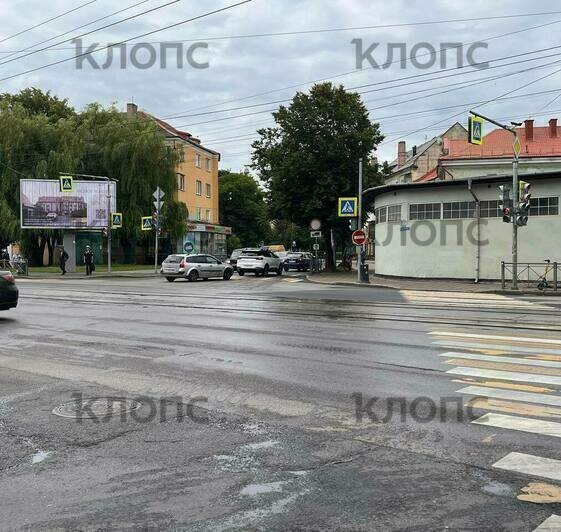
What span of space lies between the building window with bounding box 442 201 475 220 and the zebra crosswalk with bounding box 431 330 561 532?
18048 millimetres

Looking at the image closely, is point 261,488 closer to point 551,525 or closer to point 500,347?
point 551,525

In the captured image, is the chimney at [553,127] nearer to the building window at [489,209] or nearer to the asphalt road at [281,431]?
the building window at [489,209]

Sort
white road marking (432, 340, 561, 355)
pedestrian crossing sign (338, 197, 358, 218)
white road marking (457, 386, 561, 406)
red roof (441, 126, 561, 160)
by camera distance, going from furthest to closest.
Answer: red roof (441, 126, 561, 160)
pedestrian crossing sign (338, 197, 358, 218)
white road marking (432, 340, 561, 355)
white road marking (457, 386, 561, 406)

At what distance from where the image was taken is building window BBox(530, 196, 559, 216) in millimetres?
25391

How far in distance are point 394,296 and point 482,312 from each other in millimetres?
5776

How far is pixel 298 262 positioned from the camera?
1841 inches

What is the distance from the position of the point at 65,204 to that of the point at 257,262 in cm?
1512

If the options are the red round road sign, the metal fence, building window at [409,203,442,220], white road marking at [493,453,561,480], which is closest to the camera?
white road marking at [493,453,561,480]

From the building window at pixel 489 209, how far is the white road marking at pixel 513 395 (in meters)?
21.9

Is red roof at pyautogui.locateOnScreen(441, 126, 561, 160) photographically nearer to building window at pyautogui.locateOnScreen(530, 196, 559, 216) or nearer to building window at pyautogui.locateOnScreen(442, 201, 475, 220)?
building window at pyautogui.locateOnScreen(442, 201, 475, 220)

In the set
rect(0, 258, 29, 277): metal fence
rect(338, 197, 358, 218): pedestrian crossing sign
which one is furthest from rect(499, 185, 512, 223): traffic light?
rect(0, 258, 29, 277): metal fence

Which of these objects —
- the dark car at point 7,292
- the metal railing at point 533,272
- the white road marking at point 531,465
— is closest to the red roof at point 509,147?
the metal railing at point 533,272

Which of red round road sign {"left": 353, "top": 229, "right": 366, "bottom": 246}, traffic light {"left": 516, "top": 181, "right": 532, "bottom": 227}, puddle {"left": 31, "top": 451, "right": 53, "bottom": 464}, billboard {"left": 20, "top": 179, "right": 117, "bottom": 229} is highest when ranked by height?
billboard {"left": 20, "top": 179, "right": 117, "bottom": 229}

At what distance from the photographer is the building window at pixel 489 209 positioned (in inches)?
1056
